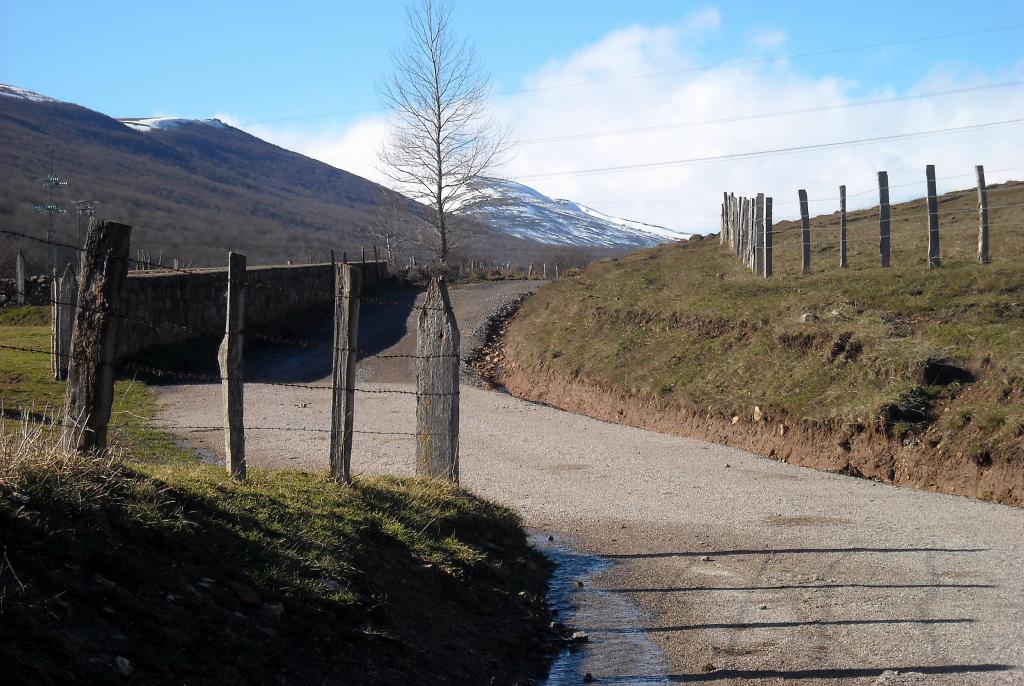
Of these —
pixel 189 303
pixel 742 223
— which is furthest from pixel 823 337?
pixel 189 303

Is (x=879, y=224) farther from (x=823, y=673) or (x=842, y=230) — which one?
(x=823, y=673)

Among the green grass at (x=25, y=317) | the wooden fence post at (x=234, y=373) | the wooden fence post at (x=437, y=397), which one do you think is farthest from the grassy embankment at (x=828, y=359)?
the green grass at (x=25, y=317)

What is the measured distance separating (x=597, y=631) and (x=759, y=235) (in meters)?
20.1

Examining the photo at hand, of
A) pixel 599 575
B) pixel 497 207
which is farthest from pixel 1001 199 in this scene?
pixel 599 575

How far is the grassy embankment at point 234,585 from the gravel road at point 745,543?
1151mm

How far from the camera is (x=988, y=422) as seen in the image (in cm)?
1250

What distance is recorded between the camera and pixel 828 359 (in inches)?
648

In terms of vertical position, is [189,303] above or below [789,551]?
above

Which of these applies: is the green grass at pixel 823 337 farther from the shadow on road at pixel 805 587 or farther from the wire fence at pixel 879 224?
the shadow on road at pixel 805 587

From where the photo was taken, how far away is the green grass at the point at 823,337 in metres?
14.0

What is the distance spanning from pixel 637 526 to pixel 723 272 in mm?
18823

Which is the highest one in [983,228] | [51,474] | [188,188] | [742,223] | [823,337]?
[188,188]

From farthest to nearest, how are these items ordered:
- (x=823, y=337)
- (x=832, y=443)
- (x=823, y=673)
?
(x=823, y=337), (x=832, y=443), (x=823, y=673)

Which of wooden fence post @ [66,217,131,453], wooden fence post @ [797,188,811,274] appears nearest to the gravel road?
wooden fence post @ [66,217,131,453]
